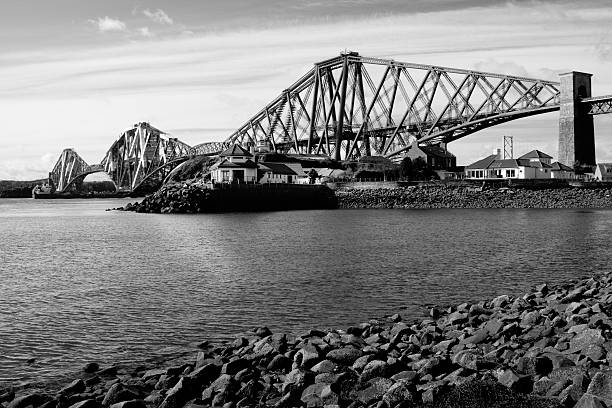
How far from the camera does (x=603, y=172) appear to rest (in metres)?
91.4

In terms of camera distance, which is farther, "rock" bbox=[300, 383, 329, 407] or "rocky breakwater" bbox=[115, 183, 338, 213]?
"rocky breakwater" bbox=[115, 183, 338, 213]

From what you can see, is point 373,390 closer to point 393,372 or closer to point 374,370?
point 374,370

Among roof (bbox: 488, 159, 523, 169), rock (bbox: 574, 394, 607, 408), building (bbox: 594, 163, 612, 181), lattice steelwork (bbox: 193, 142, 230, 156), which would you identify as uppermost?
lattice steelwork (bbox: 193, 142, 230, 156)

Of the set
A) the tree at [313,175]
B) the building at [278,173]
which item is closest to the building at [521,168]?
the tree at [313,175]

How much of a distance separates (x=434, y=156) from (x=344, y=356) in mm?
94598

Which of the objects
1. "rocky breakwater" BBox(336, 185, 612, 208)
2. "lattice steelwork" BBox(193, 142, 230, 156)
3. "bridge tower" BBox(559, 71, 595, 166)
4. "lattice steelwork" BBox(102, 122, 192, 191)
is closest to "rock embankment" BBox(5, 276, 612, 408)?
"rocky breakwater" BBox(336, 185, 612, 208)

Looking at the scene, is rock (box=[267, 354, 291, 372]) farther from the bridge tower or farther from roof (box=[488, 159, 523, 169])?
roof (box=[488, 159, 523, 169])

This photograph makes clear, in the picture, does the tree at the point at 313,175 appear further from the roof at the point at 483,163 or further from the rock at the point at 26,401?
the rock at the point at 26,401

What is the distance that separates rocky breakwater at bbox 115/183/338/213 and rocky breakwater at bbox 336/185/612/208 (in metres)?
3.69

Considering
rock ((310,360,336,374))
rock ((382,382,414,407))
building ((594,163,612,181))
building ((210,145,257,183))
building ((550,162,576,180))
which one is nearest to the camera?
rock ((382,382,414,407))

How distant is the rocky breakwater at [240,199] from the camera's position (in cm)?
8025

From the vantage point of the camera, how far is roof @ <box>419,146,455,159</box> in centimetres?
10461

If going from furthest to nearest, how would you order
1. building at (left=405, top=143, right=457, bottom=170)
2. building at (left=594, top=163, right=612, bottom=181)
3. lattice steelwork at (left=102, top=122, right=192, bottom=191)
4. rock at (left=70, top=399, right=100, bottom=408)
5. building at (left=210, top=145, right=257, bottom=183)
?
lattice steelwork at (left=102, top=122, right=192, bottom=191) → building at (left=405, top=143, right=457, bottom=170) → building at (left=210, top=145, right=257, bottom=183) → building at (left=594, top=163, right=612, bottom=181) → rock at (left=70, top=399, right=100, bottom=408)

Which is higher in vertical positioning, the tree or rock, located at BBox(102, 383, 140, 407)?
the tree
